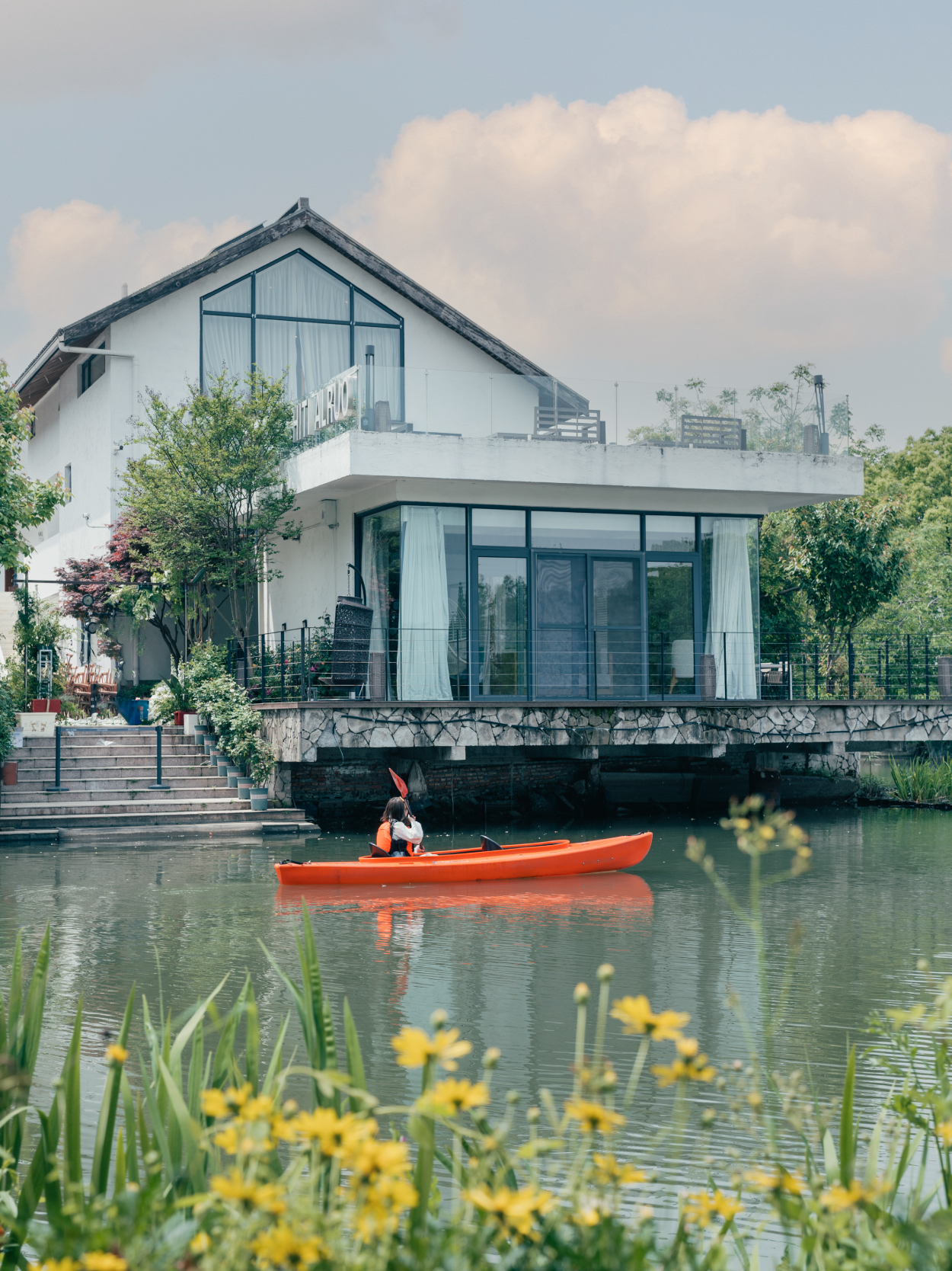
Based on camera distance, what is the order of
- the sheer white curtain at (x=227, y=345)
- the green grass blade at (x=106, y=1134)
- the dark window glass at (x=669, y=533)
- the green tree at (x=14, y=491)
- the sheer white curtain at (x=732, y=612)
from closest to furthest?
the green grass blade at (x=106, y=1134) < the green tree at (x=14, y=491) < the dark window glass at (x=669, y=533) < the sheer white curtain at (x=732, y=612) < the sheer white curtain at (x=227, y=345)

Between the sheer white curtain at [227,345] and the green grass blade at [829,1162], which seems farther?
the sheer white curtain at [227,345]

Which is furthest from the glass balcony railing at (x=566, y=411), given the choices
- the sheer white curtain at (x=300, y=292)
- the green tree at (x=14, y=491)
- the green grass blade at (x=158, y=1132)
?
the green grass blade at (x=158, y=1132)

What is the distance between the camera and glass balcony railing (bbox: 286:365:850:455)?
18031mm

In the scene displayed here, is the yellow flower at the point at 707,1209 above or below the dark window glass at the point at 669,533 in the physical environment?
below

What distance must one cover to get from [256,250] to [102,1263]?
22.7m

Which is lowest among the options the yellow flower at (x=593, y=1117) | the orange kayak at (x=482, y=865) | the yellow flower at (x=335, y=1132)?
the orange kayak at (x=482, y=865)

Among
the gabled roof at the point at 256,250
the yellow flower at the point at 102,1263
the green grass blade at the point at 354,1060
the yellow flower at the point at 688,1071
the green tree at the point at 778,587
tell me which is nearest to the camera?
the yellow flower at the point at 102,1263

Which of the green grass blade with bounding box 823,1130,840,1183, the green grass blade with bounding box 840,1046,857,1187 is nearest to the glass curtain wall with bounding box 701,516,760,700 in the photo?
the green grass blade with bounding box 823,1130,840,1183

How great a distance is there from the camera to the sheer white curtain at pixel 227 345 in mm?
22391

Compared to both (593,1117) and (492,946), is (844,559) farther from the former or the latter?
(593,1117)

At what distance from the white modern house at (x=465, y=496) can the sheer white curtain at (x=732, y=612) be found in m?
0.03

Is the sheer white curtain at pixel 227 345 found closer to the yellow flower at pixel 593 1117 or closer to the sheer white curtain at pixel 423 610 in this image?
the sheer white curtain at pixel 423 610

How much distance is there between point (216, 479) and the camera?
19.2 metres

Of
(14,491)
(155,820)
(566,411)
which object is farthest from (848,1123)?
(566,411)
